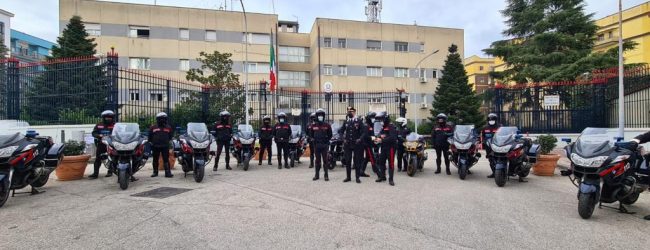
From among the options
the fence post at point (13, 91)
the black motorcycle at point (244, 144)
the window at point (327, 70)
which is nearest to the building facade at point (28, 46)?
the window at point (327, 70)

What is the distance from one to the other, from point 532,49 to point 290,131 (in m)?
22.7

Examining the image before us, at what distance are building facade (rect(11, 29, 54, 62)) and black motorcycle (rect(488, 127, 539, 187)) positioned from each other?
6739cm

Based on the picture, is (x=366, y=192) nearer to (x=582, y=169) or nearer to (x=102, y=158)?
(x=582, y=169)

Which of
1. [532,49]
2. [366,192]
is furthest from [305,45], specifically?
[366,192]

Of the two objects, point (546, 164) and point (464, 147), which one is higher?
point (464, 147)

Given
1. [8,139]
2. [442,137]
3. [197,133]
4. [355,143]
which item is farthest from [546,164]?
[8,139]

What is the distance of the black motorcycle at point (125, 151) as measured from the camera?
7.99 m

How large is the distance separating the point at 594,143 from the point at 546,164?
453 cm

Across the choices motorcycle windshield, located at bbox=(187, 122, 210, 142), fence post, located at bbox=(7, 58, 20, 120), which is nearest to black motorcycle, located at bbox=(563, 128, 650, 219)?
motorcycle windshield, located at bbox=(187, 122, 210, 142)

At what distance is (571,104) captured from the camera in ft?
56.5

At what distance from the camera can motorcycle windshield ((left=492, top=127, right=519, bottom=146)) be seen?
8570 mm

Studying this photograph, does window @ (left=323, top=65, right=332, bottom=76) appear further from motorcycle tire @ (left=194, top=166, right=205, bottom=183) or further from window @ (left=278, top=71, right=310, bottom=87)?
motorcycle tire @ (left=194, top=166, right=205, bottom=183)

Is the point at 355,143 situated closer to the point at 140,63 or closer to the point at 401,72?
the point at 140,63

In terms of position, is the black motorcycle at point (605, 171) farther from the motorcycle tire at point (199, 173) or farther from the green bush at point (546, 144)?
the motorcycle tire at point (199, 173)
